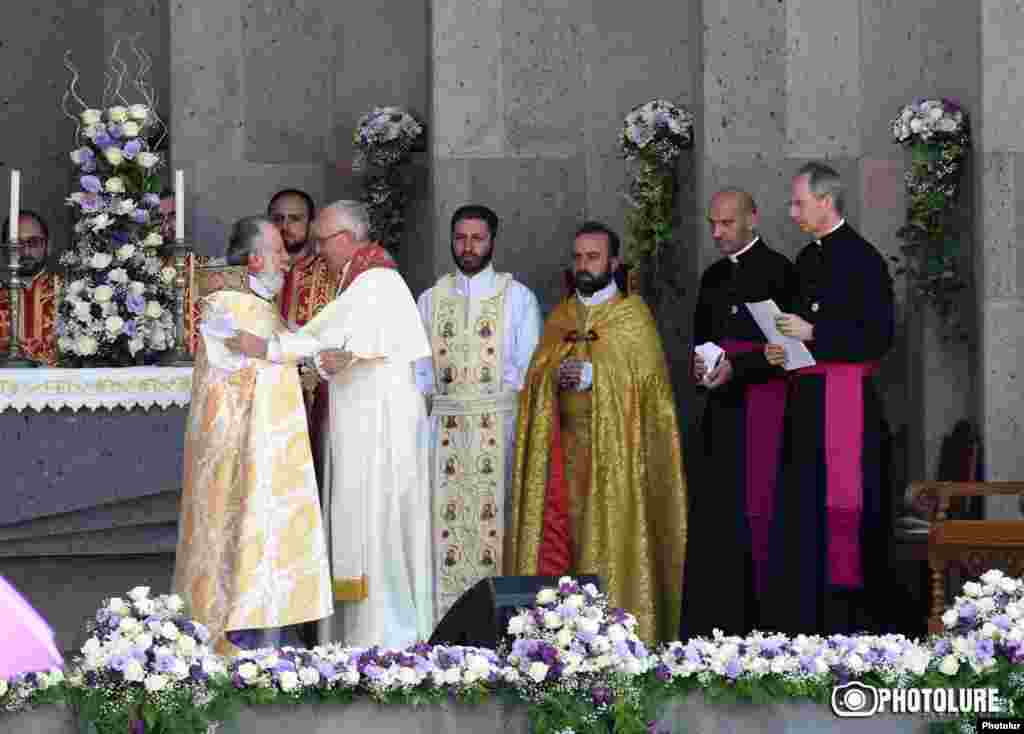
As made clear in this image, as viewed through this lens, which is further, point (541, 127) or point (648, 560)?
point (541, 127)

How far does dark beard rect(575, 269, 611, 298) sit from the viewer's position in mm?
9953

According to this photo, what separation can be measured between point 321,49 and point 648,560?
12.2 ft

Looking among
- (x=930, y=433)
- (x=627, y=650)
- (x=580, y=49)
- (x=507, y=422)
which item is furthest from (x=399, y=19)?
(x=627, y=650)

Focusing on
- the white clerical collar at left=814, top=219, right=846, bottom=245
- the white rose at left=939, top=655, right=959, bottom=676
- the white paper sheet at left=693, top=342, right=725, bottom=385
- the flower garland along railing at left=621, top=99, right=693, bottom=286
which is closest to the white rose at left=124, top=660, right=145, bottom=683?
the white rose at left=939, top=655, right=959, bottom=676

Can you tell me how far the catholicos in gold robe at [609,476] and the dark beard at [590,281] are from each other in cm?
16

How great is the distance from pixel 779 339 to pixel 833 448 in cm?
48

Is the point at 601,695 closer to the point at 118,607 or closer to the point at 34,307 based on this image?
the point at 118,607

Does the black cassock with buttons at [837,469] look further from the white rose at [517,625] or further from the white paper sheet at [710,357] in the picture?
the white rose at [517,625]

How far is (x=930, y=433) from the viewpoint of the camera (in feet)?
34.2

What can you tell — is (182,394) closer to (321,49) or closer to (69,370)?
(69,370)

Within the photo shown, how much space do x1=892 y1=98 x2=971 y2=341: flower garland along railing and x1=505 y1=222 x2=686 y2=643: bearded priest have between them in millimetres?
1295

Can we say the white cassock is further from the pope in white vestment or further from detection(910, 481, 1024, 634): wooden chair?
detection(910, 481, 1024, 634): wooden chair

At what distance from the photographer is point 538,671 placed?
235 inches

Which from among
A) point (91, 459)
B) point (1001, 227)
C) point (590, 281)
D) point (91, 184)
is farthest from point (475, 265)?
point (1001, 227)
